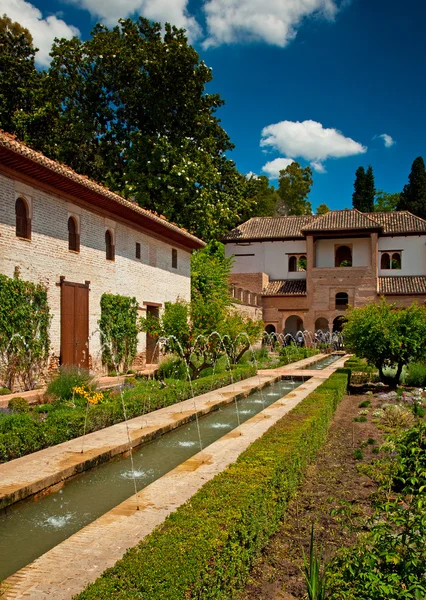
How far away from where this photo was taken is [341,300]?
34438 millimetres

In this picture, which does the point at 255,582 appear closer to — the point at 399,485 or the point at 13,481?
the point at 399,485

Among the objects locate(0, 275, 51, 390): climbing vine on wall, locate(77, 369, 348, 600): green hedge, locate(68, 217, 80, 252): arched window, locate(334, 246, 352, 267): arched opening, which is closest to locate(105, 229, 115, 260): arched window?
locate(68, 217, 80, 252): arched window

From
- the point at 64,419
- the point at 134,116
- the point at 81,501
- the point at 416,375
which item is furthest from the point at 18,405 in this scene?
the point at 134,116

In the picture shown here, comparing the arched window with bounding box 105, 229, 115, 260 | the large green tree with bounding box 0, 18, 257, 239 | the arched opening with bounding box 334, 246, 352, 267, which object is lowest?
the arched window with bounding box 105, 229, 115, 260

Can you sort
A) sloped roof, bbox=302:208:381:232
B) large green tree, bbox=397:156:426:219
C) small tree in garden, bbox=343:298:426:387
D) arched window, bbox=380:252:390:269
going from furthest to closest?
1. large green tree, bbox=397:156:426:219
2. arched window, bbox=380:252:390:269
3. sloped roof, bbox=302:208:381:232
4. small tree in garden, bbox=343:298:426:387

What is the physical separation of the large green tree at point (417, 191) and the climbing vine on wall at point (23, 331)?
1653 inches

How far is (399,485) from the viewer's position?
205 inches

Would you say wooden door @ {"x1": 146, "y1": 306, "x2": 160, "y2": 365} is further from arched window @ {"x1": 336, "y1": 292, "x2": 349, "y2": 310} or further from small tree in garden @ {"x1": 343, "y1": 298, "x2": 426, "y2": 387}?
arched window @ {"x1": 336, "y1": 292, "x2": 349, "y2": 310}

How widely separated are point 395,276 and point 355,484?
1232 inches

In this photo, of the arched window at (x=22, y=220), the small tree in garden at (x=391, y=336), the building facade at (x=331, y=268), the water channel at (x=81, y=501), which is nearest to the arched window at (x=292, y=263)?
the building facade at (x=331, y=268)

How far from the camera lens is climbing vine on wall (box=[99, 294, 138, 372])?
14.8 meters

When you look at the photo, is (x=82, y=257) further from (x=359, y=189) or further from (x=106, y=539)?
(x=359, y=189)

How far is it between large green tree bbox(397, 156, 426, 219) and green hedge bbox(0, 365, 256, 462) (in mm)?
41587

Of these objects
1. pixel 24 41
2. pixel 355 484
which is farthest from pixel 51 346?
pixel 24 41
